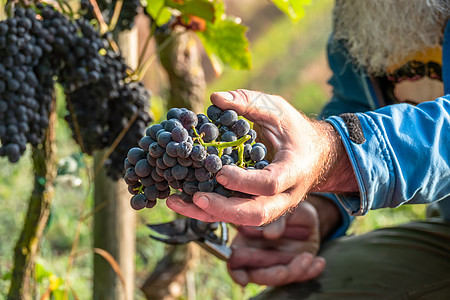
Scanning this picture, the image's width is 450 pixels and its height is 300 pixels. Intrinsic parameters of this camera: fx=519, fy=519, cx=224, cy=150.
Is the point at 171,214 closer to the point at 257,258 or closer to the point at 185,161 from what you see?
the point at 257,258

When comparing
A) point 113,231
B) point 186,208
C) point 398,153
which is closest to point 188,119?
point 186,208

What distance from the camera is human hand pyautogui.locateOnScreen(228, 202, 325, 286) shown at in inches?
54.3

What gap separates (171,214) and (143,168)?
7.78ft

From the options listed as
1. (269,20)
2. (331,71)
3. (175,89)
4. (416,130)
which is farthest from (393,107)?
(175,89)

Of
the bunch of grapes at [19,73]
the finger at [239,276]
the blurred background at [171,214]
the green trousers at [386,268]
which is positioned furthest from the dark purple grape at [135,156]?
the green trousers at [386,268]

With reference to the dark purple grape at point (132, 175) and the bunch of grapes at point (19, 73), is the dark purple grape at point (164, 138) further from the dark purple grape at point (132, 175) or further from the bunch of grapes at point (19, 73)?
the bunch of grapes at point (19, 73)

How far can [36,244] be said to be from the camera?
1181mm

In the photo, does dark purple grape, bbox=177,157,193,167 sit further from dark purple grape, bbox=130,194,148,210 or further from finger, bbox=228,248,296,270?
finger, bbox=228,248,296,270

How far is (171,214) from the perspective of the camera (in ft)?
10.0

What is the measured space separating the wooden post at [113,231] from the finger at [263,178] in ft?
2.66

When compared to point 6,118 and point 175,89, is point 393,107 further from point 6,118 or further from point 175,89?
point 175,89

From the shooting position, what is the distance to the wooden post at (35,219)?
117 centimetres

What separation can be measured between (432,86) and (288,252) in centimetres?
62

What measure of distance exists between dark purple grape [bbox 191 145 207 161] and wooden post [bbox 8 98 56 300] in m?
0.58
